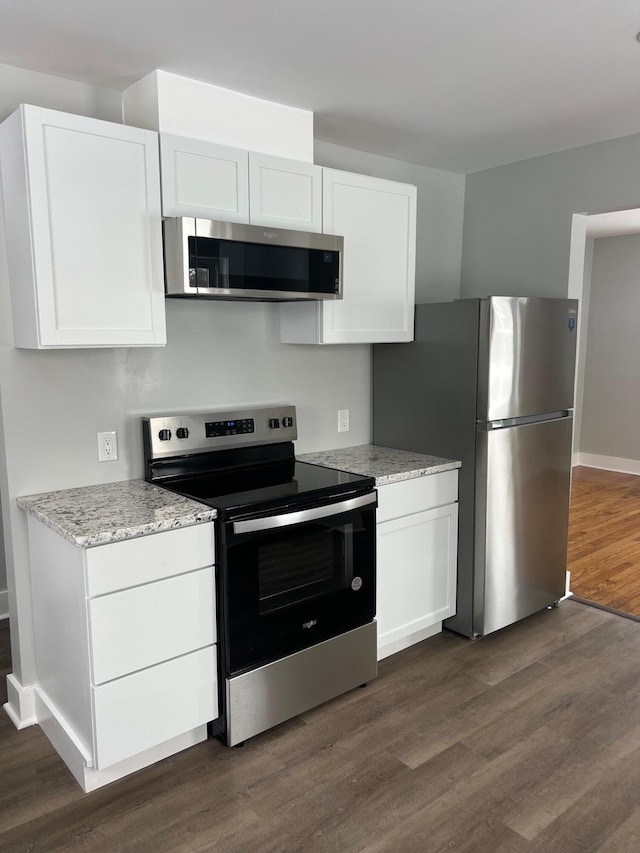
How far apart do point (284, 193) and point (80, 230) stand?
0.86 metres

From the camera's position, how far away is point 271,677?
2.41 meters

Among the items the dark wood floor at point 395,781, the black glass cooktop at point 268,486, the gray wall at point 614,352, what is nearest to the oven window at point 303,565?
the black glass cooktop at point 268,486

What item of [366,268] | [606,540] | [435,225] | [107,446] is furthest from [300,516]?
[606,540]

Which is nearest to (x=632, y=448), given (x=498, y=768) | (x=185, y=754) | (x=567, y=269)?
(x=567, y=269)

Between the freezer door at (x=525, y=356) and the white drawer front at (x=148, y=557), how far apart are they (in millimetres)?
1460

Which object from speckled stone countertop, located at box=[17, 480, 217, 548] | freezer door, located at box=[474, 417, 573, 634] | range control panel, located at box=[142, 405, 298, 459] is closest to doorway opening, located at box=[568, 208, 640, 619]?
freezer door, located at box=[474, 417, 573, 634]

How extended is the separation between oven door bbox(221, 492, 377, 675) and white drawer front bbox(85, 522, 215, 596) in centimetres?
9

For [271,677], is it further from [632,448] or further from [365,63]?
[632,448]

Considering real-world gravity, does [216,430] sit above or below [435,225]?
below

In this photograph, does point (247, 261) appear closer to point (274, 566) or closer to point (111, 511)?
point (111, 511)

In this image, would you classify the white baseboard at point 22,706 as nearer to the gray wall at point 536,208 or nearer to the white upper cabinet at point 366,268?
the white upper cabinet at point 366,268

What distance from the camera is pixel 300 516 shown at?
7.97ft

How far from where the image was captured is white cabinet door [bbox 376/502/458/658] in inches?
114

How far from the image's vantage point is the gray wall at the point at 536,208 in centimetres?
322
